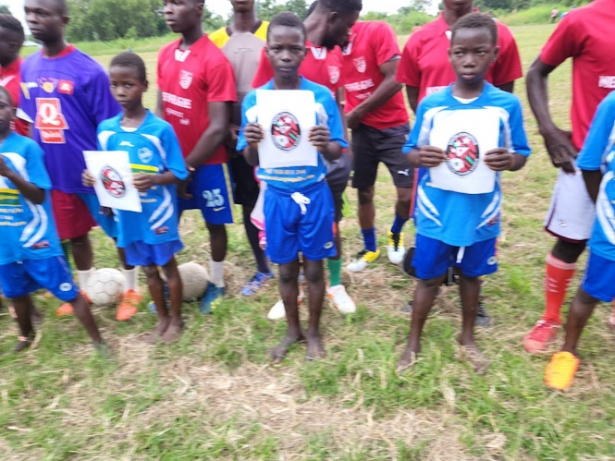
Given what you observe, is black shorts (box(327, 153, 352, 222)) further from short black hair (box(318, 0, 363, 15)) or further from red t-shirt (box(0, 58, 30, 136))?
red t-shirt (box(0, 58, 30, 136))

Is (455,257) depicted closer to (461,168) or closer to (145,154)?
(461,168)

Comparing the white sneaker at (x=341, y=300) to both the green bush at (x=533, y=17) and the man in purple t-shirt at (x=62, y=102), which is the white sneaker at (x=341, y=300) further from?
the green bush at (x=533, y=17)

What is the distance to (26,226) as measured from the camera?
10.2 feet

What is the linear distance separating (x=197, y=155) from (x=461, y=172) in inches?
69.5

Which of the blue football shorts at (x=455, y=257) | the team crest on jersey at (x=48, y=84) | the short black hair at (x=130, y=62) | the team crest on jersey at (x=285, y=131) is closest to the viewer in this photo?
the team crest on jersey at (x=285, y=131)

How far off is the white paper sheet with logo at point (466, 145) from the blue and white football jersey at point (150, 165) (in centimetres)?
162

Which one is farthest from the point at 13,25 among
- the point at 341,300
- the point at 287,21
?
the point at 341,300

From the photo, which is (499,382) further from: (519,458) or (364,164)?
(364,164)

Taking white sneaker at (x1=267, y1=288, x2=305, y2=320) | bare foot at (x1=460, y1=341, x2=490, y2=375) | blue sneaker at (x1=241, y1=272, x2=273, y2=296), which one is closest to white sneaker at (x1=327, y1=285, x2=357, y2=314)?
white sneaker at (x1=267, y1=288, x2=305, y2=320)

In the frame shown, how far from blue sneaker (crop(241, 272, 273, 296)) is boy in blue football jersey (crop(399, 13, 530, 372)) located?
59.3 inches

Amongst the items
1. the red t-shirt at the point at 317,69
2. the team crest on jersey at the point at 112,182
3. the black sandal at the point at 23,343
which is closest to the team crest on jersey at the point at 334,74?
the red t-shirt at the point at 317,69

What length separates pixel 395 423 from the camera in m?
2.79

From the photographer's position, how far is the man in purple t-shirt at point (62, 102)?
341 cm

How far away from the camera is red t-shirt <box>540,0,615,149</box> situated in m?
2.72
